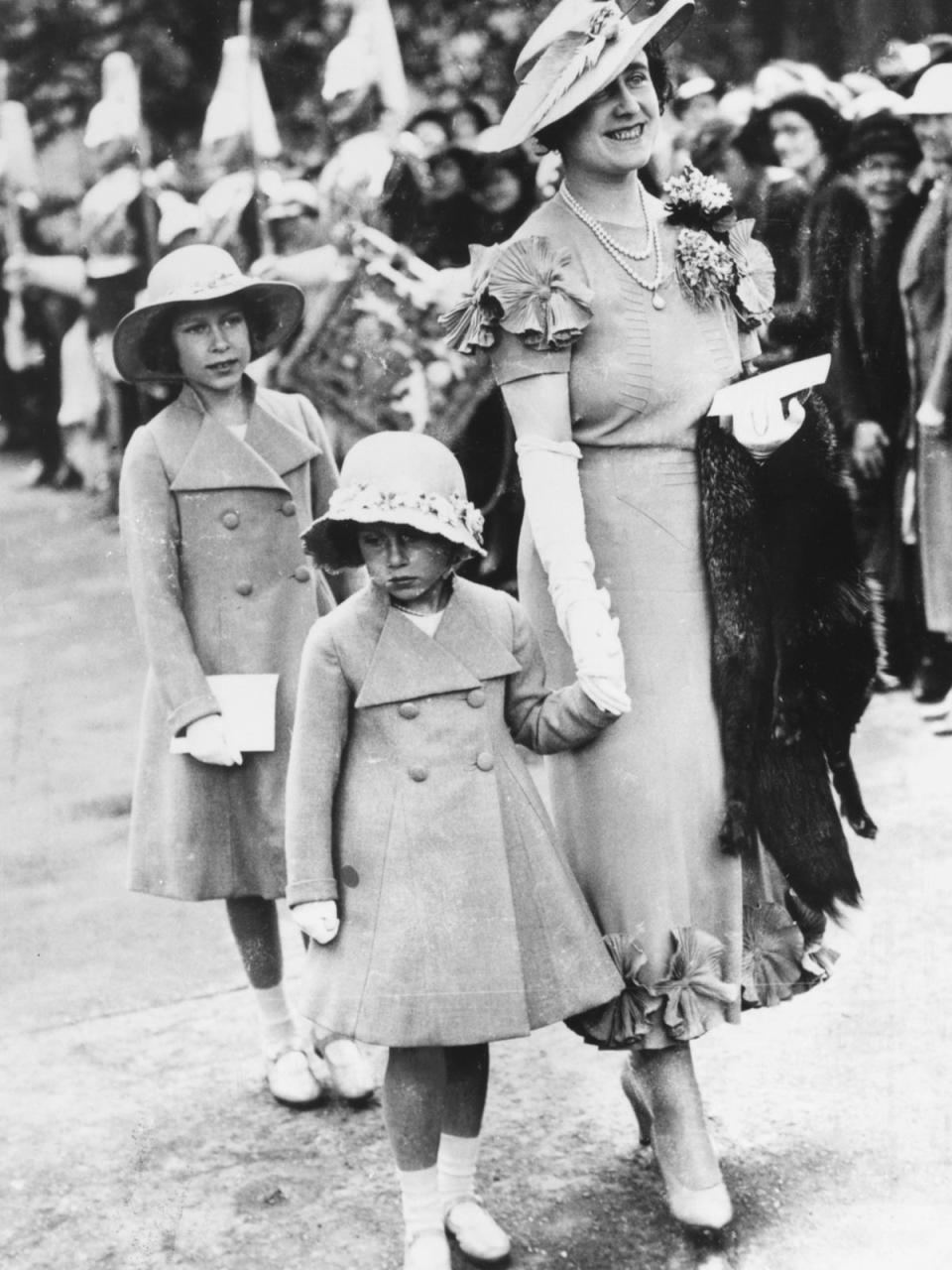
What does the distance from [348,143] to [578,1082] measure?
9.81 ft

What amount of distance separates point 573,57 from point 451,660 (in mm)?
1099

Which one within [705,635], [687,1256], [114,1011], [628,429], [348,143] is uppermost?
[348,143]

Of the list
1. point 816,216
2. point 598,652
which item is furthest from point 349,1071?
point 816,216

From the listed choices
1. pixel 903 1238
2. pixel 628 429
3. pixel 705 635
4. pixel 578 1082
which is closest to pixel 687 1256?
pixel 903 1238

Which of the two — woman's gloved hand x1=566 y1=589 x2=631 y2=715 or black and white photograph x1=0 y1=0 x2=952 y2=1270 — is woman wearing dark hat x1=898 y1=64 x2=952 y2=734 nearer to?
black and white photograph x1=0 y1=0 x2=952 y2=1270

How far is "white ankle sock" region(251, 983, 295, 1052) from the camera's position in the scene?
380 cm

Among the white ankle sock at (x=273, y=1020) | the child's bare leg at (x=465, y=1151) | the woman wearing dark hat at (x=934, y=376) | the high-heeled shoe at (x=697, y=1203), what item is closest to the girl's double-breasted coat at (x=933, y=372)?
the woman wearing dark hat at (x=934, y=376)

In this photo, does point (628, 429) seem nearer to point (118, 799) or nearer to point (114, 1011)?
point (114, 1011)

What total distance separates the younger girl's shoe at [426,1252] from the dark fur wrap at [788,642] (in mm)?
880

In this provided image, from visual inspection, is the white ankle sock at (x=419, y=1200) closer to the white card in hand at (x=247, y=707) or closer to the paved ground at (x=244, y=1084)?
the paved ground at (x=244, y=1084)

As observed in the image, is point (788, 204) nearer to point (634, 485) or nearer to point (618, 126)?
point (618, 126)

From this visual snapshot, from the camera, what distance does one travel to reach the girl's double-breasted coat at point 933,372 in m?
5.63

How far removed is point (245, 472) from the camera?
11.9 feet

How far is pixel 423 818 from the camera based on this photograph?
9.12ft
